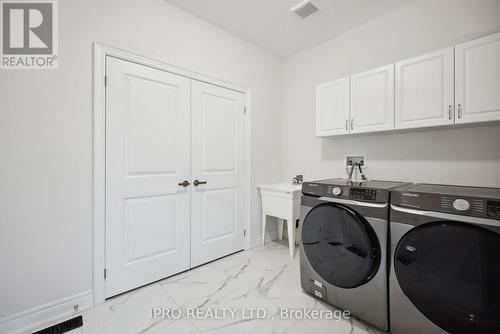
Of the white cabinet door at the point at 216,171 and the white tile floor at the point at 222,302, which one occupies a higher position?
the white cabinet door at the point at 216,171

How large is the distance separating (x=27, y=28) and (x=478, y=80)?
3151 millimetres

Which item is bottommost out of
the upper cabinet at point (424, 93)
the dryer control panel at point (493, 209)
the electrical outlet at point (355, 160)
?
the dryer control panel at point (493, 209)

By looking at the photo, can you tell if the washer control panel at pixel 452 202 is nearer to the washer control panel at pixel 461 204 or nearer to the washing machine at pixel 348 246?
the washer control panel at pixel 461 204

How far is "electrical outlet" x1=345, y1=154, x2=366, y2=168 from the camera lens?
7.80 ft

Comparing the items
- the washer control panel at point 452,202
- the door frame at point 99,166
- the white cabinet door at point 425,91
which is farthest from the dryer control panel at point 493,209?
the door frame at point 99,166

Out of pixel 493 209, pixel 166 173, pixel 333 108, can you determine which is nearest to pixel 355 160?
pixel 333 108

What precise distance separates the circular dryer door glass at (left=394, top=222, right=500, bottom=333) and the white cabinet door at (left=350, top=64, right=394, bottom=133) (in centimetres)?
108

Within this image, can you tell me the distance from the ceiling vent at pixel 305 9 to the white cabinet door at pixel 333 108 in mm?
713

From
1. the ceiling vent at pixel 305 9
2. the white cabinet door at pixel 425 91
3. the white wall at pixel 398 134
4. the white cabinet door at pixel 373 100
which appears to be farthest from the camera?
the ceiling vent at pixel 305 9

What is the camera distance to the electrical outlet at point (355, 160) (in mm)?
2379

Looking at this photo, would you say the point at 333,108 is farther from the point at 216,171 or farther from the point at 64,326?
the point at 64,326

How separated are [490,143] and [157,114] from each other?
2.78m

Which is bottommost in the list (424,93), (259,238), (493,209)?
(259,238)

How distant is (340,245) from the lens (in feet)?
5.01
